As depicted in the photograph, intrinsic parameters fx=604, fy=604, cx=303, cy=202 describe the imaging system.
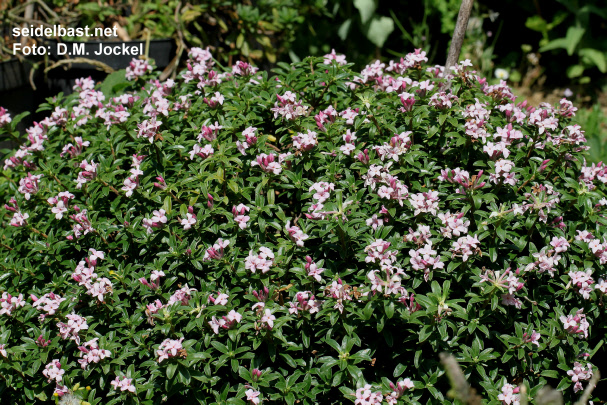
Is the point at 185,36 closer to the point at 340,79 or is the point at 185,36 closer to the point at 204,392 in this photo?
the point at 340,79

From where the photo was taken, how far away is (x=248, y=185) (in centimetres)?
241

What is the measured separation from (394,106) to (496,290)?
2.89 ft

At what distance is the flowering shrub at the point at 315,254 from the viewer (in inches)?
80.0

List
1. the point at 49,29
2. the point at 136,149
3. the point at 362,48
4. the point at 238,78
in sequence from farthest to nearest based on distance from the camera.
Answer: the point at 362,48, the point at 49,29, the point at 238,78, the point at 136,149

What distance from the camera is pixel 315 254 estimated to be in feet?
7.27

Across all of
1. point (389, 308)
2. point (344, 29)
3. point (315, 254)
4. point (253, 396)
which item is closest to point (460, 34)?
point (315, 254)

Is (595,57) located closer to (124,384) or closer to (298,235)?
(298,235)

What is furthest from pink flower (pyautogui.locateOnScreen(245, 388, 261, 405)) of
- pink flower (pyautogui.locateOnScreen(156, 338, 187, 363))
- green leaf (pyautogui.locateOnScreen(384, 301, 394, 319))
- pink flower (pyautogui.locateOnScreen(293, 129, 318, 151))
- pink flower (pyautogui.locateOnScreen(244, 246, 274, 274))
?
pink flower (pyautogui.locateOnScreen(293, 129, 318, 151))

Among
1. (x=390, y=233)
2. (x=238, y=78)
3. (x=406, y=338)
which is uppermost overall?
(x=238, y=78)

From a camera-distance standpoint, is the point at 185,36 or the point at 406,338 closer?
the point at 406,338

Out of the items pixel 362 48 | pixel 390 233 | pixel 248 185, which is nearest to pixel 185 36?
pixel 362 48

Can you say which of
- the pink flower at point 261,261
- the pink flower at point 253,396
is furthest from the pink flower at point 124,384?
the pink flower at point 261,261

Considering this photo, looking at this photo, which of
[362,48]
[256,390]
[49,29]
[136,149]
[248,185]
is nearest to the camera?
[256,390]

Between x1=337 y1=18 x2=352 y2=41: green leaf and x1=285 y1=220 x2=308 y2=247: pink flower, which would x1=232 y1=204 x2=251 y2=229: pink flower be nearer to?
x1=285 y1=220 x2=308 y2=247: pink flower
